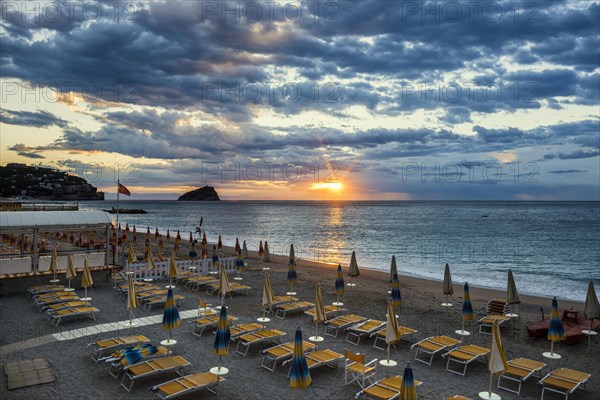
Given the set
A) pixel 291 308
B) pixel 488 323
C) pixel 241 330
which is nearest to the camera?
pixel 241 330

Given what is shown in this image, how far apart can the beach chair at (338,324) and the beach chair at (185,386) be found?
5326 millimetres

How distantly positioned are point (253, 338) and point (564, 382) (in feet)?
26.8

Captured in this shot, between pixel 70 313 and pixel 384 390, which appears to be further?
pixel 70 313

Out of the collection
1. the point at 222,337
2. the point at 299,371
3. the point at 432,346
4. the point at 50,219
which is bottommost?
the point at 432,346

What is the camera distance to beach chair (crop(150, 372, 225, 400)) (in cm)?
887

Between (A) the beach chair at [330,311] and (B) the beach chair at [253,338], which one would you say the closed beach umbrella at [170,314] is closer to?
(B) the beach chair at [253,338]

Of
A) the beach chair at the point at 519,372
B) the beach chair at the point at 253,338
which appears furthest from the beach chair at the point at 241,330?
the beach chair at the point at 519,372

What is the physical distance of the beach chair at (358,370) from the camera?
9.68 metres

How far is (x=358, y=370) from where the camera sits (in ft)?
32.5

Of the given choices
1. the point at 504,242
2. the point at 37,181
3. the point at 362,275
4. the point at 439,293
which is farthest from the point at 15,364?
the point at 37,181

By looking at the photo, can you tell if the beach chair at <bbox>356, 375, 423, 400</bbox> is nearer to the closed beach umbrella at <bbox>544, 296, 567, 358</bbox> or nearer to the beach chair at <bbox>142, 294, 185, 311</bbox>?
the closed beach umbrella at <bbox>544, 296, 567, 358</bbox>

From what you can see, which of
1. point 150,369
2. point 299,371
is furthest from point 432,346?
point 150,369

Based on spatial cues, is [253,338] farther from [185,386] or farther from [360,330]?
[360,330]

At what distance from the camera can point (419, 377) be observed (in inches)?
423
